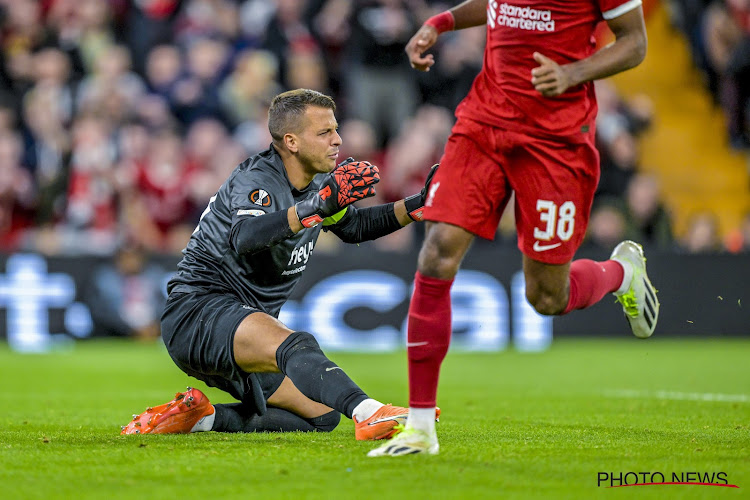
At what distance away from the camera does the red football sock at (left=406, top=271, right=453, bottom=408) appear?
15.9 feet

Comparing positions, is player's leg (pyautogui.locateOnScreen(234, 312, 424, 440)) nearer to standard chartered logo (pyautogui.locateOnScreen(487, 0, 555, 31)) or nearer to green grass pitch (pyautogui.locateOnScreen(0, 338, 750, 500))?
green grass pitch (pyautogui.locateOnScreen(0, 338, 750, 500))

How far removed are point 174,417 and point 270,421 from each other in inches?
23.5

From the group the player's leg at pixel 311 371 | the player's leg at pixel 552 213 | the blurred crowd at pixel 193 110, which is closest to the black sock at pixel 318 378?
the player's leg at pixel 311 371

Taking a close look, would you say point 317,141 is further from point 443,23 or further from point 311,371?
point 311,371

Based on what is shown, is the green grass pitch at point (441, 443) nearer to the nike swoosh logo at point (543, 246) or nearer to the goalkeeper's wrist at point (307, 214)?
the nike swoosh logo at point (543, 246)

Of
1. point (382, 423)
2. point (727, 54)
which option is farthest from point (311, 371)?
point (727, 54)

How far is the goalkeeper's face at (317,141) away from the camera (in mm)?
6023

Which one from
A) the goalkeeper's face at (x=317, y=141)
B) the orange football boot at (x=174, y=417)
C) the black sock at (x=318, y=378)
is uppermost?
the goalkeeper's face at (x=317, y=141)

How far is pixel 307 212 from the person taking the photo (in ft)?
17.7

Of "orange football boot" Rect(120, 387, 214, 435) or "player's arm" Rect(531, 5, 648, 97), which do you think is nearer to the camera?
"player's arm" Rect(531, 5, 648, 97)

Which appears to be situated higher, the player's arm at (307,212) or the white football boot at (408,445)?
the player's arm at (307,212)

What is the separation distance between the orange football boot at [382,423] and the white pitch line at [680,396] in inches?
134

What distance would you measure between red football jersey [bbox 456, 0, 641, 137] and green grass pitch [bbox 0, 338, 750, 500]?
1534mm

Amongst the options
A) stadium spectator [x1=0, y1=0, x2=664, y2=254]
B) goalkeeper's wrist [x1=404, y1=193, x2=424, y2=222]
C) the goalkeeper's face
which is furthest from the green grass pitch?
stadium spectator [x1=0, y1=0, x2=664, y2=254]
